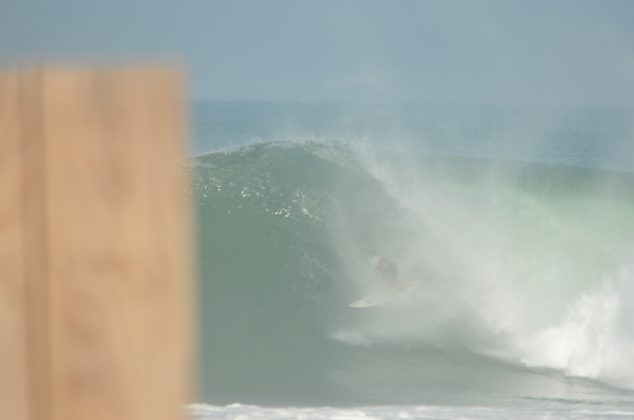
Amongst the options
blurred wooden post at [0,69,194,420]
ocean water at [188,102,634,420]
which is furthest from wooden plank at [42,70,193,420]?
ocean water at [188,102,634,420]

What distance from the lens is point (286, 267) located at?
1221 centimetres

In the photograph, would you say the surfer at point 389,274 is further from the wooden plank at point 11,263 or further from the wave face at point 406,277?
the wooden plank at point 11,263

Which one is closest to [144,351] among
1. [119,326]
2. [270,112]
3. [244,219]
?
[119,326]

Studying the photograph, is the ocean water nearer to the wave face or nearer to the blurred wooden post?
the wave face

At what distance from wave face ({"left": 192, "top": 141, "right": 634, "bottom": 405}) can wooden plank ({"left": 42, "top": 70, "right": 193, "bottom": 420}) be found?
22.9 feet

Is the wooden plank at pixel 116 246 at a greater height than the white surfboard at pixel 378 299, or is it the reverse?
the white surfboard at pixel 378 299

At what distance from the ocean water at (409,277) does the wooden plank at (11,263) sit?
6.18 m

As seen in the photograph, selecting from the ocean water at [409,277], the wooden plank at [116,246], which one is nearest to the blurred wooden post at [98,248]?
the wooden plank at [116,246]

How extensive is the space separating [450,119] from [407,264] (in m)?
31.4

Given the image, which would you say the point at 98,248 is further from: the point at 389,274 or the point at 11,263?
the point at 389,274

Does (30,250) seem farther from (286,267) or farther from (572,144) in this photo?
(572,144)

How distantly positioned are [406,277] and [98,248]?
1169 cm

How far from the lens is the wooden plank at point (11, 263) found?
1096mm

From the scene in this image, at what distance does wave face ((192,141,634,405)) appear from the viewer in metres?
9.73
